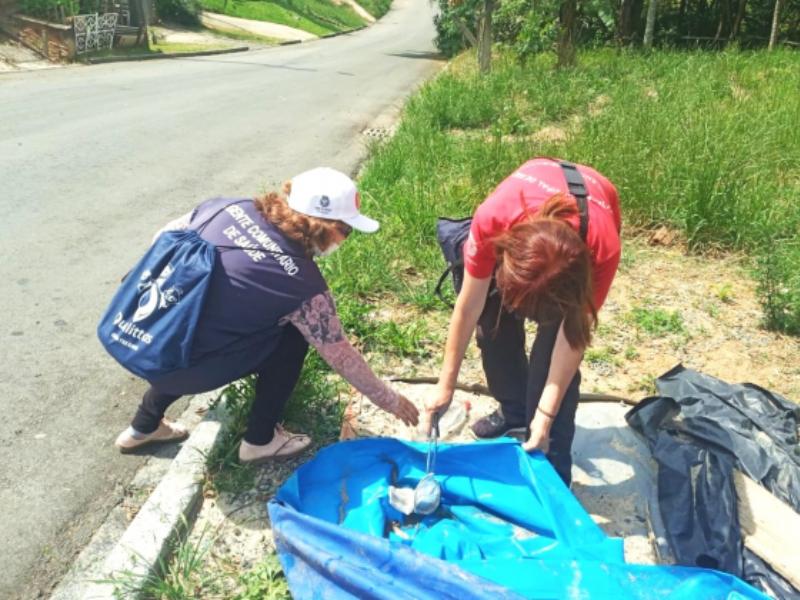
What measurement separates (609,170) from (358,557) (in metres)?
4.48

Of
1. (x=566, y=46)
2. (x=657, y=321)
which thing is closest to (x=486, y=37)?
(x=566, y=46)

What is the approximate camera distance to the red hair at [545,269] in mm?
2008

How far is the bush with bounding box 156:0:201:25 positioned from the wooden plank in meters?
29.0

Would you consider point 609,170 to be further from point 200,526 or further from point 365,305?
point 200,526

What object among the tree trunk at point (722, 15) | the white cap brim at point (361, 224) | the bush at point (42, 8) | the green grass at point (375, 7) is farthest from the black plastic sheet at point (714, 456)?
the green grass at point (375, 7)

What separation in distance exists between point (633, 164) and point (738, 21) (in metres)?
15.5

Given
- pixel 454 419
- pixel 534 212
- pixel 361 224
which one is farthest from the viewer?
pixel 454 419

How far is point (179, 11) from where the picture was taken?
91.8 feet

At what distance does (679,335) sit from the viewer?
4.14 metres

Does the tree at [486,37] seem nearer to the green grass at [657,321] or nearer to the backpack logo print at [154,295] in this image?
the green grass at [657,321]

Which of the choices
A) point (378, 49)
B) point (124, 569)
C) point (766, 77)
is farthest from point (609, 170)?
point (378, 49)

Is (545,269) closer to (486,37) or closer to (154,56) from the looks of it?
(486,37)

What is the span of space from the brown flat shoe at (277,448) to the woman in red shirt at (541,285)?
22.7 inches

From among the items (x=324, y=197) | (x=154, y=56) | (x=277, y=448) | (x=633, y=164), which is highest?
(x=324, y=197)
